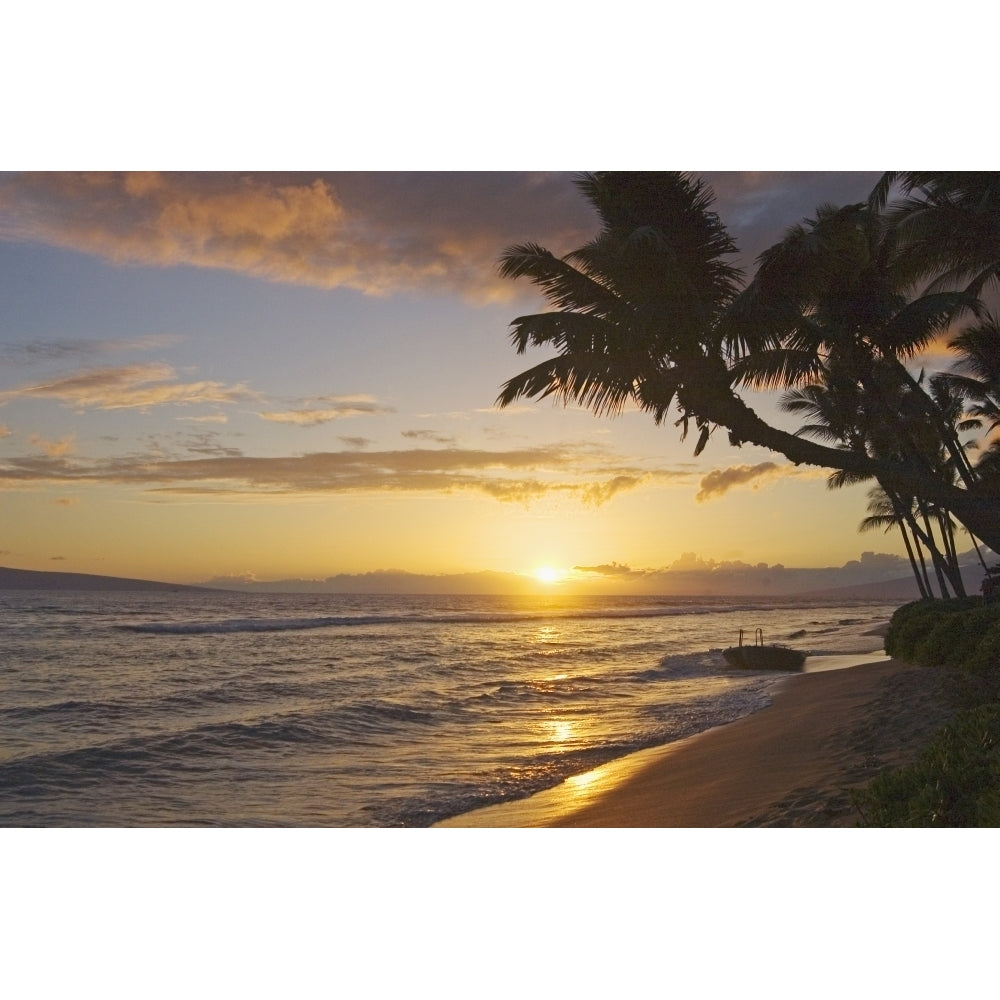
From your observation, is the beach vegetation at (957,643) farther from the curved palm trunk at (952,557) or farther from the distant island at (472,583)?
the curved palm trunk at (952,557)

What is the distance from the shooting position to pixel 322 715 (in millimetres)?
11641

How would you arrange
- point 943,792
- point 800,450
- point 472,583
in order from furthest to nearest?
1. point 472,583
2. point 800,450
3. point 943,792

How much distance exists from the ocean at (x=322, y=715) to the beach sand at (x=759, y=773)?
57cm

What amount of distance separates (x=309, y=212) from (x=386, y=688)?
9.36 metres

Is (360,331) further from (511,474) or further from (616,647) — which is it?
(616,647)

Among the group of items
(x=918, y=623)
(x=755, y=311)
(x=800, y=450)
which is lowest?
(x=918, y=623)

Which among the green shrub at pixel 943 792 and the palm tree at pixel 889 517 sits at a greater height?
the palm tree at pixel 889 517

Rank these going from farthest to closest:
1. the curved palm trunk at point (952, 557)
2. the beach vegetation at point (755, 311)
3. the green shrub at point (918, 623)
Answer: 1. the curved palm trunk at point (952, 557)
2. the green shrub at point (918, 623)
3. the beach vegetation at point (755, 311)

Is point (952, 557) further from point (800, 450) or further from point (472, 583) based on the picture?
point (800, 450)

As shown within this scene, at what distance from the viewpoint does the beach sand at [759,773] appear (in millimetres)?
5402

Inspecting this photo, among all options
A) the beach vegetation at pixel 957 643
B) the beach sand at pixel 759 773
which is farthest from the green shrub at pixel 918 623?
the beach sand at pixel 759 773

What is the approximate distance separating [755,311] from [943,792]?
349 cm

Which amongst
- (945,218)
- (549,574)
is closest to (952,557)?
(549,574)
